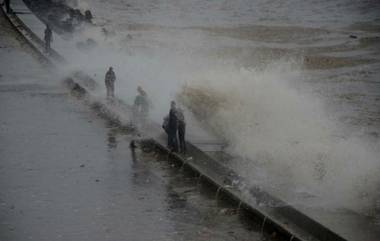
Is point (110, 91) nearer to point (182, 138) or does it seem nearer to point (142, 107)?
point (142, 107)

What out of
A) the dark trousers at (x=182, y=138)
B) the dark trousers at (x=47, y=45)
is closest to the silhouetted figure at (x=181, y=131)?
the dark trousers at (x=182, y=138)

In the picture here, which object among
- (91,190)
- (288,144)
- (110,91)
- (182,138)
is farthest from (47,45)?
(91,190)

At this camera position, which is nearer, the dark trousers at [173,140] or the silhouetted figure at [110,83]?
the dark trousers at [173,140]

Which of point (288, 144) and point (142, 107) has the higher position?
point (142, 107)

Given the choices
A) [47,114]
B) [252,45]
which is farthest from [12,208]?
[252,45]

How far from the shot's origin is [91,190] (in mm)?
17906

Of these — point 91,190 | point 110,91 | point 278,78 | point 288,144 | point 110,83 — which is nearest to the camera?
point 91,190

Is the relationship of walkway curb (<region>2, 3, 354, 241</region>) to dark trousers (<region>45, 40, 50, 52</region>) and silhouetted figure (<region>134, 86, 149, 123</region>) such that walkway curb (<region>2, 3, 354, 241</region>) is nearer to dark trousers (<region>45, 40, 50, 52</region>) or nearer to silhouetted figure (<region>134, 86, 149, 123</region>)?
silhouetted figure (<region>134, 86, 149, 123</region>)

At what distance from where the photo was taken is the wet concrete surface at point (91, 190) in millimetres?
15391

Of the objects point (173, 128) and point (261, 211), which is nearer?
point (261, 211)

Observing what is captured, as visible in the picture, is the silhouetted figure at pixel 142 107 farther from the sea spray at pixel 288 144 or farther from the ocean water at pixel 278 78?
the sea spray at pixel 288 144

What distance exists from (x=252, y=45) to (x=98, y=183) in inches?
1228

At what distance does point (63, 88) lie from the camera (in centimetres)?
3111

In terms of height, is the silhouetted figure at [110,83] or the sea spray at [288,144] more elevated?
the silhouetted figure at [110,83]
